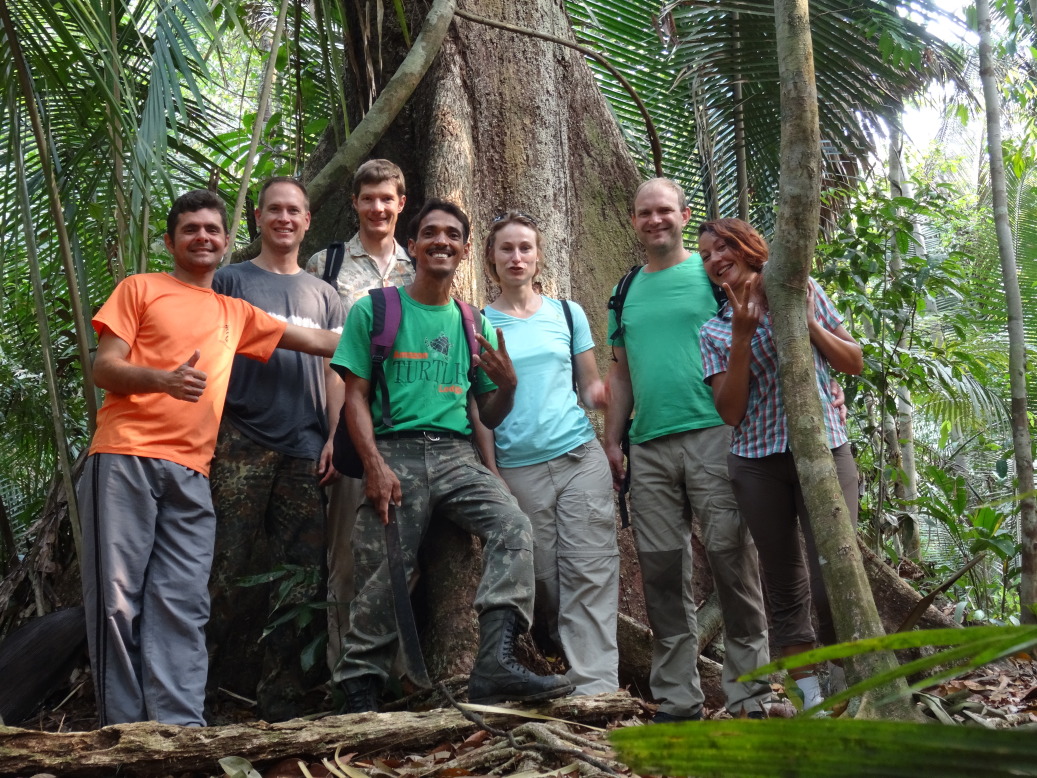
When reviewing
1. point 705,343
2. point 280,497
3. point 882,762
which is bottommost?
point 882,762

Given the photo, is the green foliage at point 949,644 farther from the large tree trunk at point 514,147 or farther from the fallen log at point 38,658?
the fallen log at point 38,658

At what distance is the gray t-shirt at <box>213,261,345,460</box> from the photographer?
14.8ft

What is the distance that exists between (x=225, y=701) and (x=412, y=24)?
4249 mm

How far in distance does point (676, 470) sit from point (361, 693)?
155 centimetres

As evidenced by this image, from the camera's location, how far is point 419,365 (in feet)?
13.5

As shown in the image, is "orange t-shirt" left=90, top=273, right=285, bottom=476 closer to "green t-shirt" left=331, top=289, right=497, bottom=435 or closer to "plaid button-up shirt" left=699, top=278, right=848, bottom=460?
"green t-shirt" left=331, top=289, right=497, bottom=435

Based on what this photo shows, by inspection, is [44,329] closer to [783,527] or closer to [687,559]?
[687,559]

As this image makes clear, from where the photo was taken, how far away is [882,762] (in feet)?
1.28

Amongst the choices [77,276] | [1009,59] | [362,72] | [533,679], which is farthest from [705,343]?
[1009,59]

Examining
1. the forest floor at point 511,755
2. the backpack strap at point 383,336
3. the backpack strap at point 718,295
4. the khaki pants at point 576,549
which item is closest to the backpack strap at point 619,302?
the backpack strap at point 718,295

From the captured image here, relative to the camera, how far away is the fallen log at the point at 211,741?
2875mm

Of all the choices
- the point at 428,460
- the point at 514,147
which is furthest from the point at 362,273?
the point at 514,147

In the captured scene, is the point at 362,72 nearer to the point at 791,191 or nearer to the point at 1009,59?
the point at 791,191

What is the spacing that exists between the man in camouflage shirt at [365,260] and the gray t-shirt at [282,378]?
21cm
